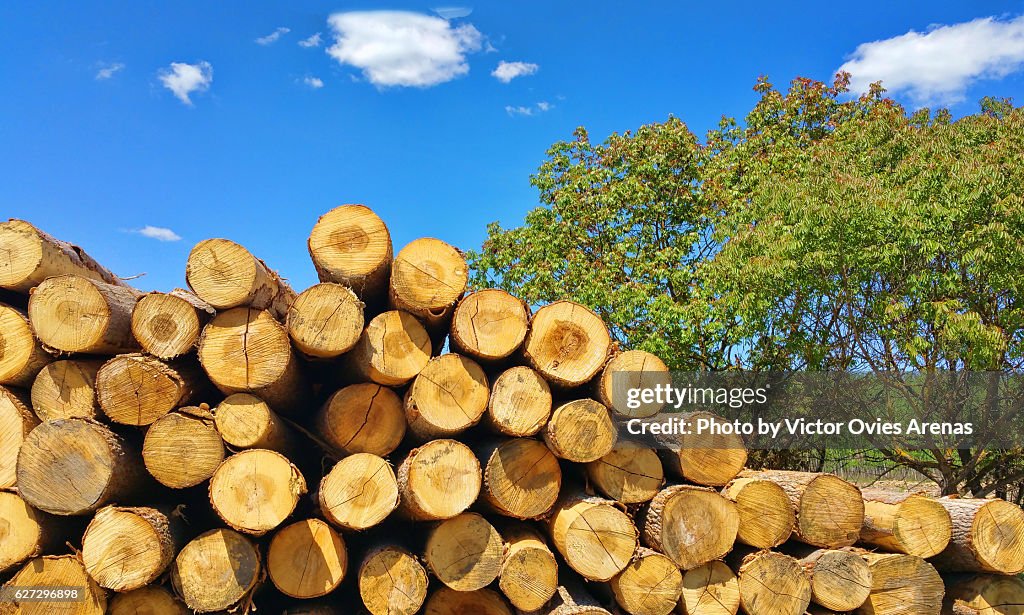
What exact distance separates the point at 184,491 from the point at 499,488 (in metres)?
2.04

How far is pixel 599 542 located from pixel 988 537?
297cm

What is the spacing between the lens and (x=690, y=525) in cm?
454

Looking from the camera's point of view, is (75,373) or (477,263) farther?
(477,263)

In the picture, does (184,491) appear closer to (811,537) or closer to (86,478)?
(86,478)

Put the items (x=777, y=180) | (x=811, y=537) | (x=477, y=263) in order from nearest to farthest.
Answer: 1. (x=811, y=537)
2. (x=777, y=180)
3. (x=477, y=263)

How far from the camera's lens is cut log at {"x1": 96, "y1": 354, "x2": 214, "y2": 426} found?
409cm

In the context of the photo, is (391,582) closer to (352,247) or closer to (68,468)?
(68,468)

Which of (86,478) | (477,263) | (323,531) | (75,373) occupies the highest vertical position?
(477,263)

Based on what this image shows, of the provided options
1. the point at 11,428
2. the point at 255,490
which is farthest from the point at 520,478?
the point at 11,428

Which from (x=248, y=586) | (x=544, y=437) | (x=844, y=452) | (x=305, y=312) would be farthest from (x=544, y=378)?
(x=844, y=452)

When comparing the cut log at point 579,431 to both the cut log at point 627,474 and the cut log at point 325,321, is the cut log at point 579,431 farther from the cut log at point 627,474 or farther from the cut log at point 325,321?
the cut log at point 325,321

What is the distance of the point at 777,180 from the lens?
1037 cm

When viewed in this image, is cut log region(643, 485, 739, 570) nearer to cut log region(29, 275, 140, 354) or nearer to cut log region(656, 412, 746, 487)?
cut log region(656, 412, 746, 487)

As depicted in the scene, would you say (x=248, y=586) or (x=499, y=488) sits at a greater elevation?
(x=499, y=488)
